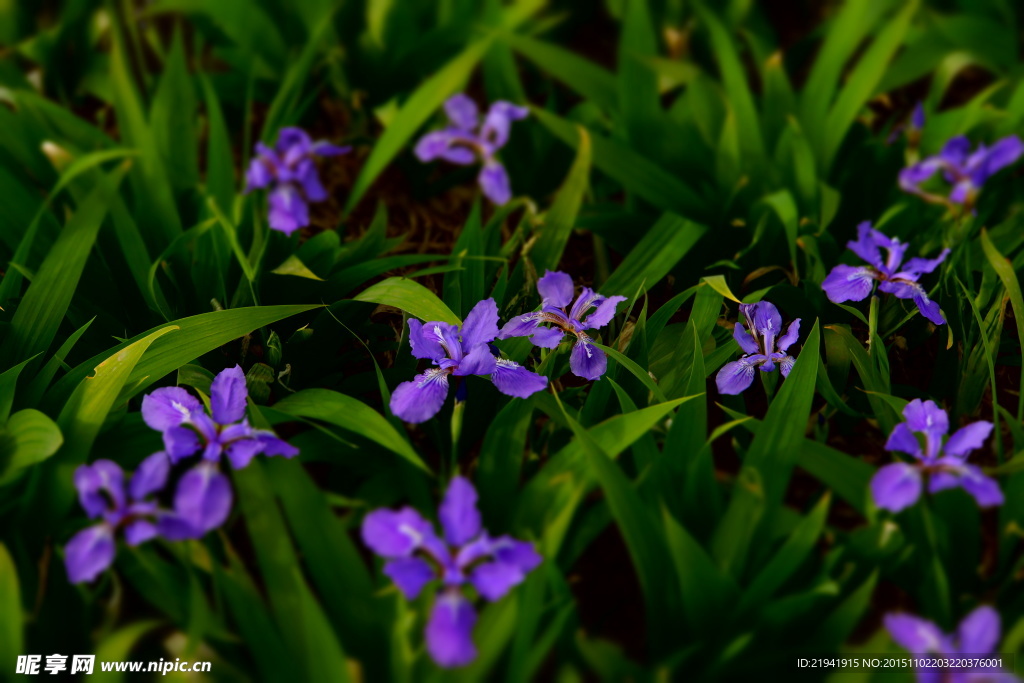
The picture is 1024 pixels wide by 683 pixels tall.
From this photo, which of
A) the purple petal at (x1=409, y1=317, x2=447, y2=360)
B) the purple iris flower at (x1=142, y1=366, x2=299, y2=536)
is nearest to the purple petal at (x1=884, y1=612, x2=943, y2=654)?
the purple petal at (x1=409, y1=317, x2=447, y2=360)

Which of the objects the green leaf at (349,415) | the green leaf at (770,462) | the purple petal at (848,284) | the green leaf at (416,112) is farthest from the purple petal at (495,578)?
the green leaf at (416,112)

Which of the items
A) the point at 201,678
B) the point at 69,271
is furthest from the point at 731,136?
the point at 201,678

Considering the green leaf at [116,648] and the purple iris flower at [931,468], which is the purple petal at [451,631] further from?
the purple iris flower at [931,468]

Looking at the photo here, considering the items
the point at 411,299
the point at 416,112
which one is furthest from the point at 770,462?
the point at 416,112

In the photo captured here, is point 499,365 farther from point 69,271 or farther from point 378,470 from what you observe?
point 69,271

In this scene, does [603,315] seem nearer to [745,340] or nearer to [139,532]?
[745,340]

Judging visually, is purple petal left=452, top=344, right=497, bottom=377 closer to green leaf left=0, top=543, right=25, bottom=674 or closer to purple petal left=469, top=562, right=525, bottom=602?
purple petal left=469, top=562, right=525, bottom=602
